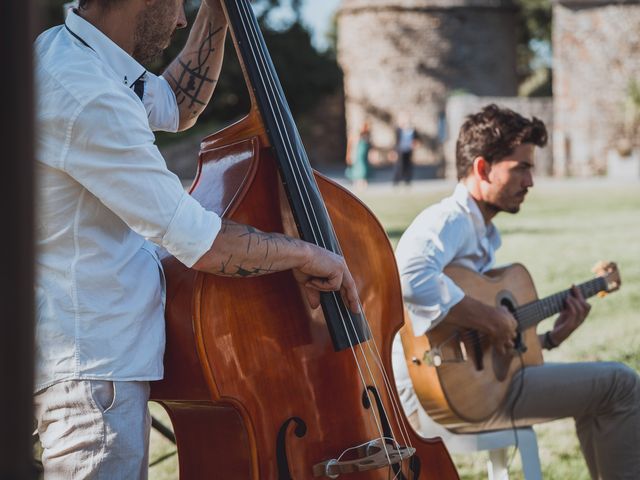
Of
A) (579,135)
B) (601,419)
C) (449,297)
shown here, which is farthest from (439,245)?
(579,135)

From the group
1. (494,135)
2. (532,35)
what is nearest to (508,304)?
(494,135)

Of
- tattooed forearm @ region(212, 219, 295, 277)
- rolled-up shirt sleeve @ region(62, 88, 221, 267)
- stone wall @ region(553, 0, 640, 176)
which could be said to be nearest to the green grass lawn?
tattooed forearm @ region(212, 219, 295, 277)

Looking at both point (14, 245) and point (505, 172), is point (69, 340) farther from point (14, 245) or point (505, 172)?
point (505, 172)

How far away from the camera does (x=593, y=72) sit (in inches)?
1155

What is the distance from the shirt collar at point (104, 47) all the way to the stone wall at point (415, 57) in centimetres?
3303

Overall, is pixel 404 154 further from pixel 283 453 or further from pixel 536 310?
pixel 283 453

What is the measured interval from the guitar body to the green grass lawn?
34.7 inches

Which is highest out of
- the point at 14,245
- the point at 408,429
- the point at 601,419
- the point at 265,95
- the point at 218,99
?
the point at 218,99

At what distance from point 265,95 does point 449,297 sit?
4.42 ft

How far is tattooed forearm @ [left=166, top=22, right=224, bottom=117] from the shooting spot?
2602mm

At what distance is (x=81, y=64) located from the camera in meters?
1.88

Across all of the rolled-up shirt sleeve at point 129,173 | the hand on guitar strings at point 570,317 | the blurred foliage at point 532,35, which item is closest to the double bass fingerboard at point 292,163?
the rolled-up shirt sleeve at point 129,173

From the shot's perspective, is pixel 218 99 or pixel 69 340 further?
pixel 218 99

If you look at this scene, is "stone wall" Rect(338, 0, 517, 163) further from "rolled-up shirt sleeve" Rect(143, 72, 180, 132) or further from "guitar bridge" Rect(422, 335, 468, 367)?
"rolled-up shirt sleeve" Rect(143, 72, 180, 132)
